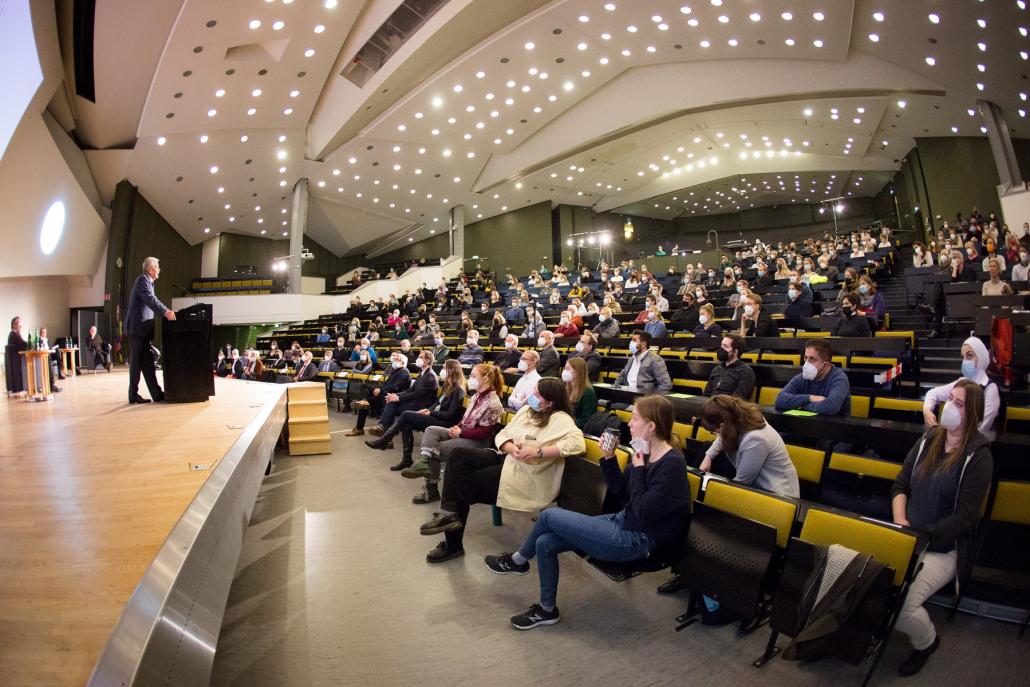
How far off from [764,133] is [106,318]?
20.5 metres

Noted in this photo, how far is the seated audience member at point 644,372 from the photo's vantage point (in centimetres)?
482

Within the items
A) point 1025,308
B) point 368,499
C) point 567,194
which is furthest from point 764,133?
point 368,499

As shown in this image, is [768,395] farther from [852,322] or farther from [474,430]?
Answer: [474,430]

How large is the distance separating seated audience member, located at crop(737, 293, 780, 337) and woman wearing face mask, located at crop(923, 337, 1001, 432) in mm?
2860

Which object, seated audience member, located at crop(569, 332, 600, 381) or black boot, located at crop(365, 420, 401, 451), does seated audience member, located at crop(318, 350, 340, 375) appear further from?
seated audience member, located at crop(569, 332, 600, 381)

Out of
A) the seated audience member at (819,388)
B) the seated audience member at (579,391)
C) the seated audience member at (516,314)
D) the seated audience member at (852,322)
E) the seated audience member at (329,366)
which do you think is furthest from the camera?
the seated audience member at (516,314)

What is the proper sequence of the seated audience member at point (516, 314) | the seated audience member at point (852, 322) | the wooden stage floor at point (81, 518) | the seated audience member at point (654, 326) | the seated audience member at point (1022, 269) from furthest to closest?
the seated audience member at point (516, 314)
the seated audience member at point (654, 326)
the seated audience member at point (1022, 269)
the seated audience member at point (852, 322)
the wooden stage floor at point (81, 518)

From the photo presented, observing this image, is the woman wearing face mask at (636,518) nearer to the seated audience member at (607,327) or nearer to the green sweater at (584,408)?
the green sweater at (584,408)

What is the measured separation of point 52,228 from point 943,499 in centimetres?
1550

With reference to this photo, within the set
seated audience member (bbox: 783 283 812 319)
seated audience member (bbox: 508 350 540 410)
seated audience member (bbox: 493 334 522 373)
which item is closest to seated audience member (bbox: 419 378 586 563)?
seated audience member (bbox: 508 350 540 410)

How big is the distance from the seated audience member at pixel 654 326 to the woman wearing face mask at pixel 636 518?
4.94m

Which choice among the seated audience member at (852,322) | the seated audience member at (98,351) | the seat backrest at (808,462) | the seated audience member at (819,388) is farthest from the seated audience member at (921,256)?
the seated audience member at (98,351)

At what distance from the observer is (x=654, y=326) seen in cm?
739

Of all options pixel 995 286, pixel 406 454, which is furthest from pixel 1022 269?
pixel 406 454
